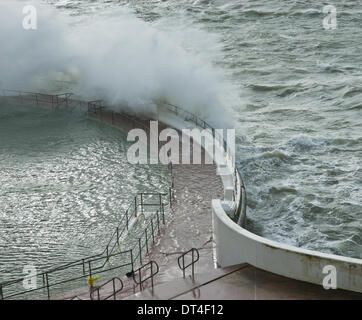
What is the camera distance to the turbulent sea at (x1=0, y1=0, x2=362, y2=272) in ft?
75.4

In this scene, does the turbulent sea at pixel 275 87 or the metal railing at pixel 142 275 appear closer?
the metal railing at pixel 142 275

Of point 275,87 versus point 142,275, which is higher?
point 275,87

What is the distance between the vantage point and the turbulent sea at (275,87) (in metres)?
23.0

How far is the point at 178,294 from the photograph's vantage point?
1504 cm

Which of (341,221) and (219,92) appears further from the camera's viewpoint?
(219,92)

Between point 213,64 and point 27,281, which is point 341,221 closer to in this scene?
point 27,281

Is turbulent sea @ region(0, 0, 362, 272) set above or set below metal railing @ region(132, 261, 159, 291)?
above

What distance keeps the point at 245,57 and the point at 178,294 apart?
30701 millimetres

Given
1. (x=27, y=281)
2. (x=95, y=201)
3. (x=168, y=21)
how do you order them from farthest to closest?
1. (x=168, y=21)
2. (x=95, y=201)
3. (x=27, y=281)

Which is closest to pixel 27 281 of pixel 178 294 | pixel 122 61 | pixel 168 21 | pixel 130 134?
pixel 178 294

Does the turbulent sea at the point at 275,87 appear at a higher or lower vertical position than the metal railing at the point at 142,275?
higher

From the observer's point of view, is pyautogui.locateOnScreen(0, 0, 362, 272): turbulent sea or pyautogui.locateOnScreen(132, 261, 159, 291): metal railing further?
pyautogui.locateOnScreen(0, 0, 362, 272): turbulent sea

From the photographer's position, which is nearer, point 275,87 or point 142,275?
point 142,275

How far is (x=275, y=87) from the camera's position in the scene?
125ft
